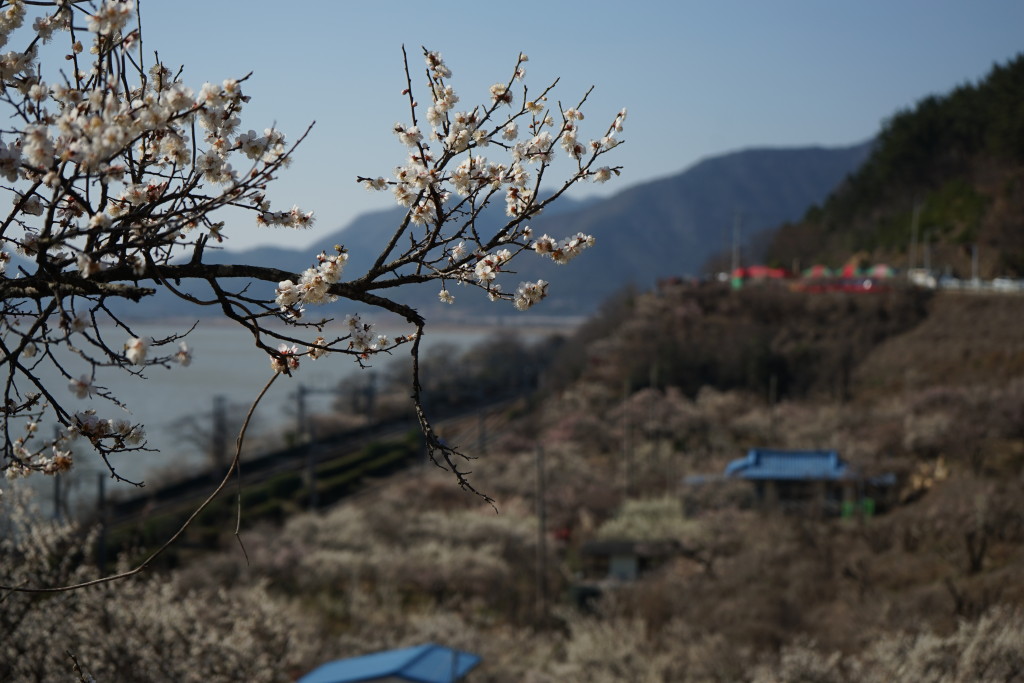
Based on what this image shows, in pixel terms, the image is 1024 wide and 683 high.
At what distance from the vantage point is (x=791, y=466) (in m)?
25.3

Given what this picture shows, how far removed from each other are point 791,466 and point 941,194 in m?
31.7

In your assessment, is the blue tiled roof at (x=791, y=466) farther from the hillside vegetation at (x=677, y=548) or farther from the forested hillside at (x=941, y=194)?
the forested hillside at (x=941, y=194)

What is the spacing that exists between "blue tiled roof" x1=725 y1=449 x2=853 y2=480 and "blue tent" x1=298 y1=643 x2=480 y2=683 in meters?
14.7

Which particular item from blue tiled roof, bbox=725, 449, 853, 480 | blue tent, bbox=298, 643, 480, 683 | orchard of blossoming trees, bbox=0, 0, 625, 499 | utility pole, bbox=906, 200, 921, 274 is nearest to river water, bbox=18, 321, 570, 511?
orchard of blossoming trees, bbox=0, 0, 625, 499

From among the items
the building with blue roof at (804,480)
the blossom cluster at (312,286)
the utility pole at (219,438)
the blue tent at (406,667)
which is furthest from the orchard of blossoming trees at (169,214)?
the utility pole at (219,438)

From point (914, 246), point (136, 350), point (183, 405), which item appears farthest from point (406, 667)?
point (914, 246)

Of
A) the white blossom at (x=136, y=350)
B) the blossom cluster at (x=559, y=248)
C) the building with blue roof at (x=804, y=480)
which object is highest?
the blossom cluster at (x=559, y=248)

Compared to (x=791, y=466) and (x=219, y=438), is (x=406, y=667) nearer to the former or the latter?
(x=791, y=466)

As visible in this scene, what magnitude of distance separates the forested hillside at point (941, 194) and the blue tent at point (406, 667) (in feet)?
123

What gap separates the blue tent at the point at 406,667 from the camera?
10.6 meters

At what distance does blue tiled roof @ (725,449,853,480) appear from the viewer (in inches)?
960

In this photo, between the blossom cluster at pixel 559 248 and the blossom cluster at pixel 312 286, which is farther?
the blossom cluster at pixel 559 248

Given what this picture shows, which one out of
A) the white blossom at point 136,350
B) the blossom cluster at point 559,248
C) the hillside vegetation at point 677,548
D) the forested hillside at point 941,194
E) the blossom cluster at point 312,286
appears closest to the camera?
the white blossom at point 136,350

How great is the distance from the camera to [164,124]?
7.06 feet
